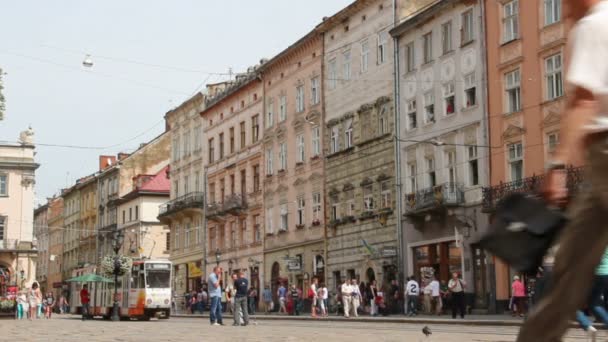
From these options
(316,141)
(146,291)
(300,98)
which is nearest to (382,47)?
(316,141)

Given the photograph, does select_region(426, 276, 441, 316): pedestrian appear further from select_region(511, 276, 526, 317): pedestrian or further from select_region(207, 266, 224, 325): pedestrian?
select_region(207, 266, 224, 325): pedestrian

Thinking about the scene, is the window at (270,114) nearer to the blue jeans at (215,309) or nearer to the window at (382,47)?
the window at (382,47)

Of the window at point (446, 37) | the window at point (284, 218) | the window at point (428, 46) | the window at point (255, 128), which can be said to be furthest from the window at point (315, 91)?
the window at point (446, 37)

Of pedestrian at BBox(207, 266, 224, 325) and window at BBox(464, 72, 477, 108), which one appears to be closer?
pedestrian at BBox(207, 266, 224, 325)

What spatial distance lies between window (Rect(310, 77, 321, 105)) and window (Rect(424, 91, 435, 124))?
11624 mm

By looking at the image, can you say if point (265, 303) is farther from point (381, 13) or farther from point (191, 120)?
point (191, 120)

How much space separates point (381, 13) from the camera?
49.2 meters

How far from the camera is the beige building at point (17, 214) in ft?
296

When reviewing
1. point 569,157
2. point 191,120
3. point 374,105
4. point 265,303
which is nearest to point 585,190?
point 569,157

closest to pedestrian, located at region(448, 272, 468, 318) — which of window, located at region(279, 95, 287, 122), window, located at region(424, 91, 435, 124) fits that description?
window, located at region(424, 91, 435, 124)

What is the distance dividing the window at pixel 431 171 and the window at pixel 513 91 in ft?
18.8

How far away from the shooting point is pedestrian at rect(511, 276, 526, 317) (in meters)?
33.7

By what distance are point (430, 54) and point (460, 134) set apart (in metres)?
4.66

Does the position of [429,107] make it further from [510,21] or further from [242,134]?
[242,134]
